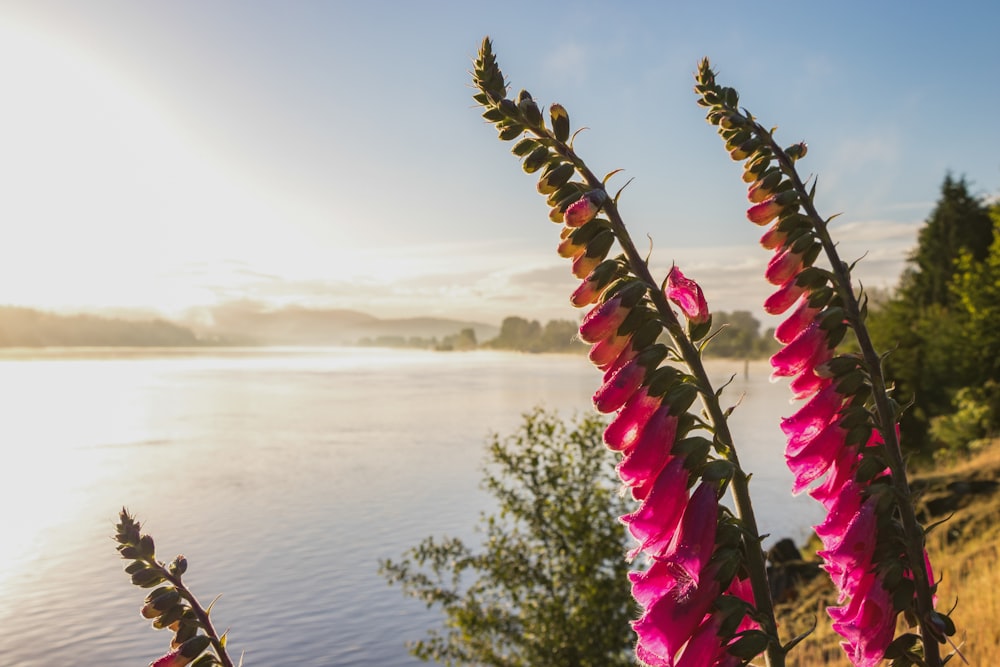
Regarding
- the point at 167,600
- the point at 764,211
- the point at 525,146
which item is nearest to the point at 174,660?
the point at 167,600

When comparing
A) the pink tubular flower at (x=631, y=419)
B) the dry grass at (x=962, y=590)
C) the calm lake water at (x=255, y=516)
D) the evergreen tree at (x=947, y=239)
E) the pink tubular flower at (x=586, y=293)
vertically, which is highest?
the evergreen tree at (x=947, y=239)

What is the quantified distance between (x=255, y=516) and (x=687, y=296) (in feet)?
79.1

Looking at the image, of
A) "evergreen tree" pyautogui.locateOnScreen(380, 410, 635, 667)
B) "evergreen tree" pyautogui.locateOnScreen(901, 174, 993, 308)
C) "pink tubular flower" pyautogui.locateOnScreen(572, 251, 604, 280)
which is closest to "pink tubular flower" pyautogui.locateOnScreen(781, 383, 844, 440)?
"pink tubular flower" pyautogui.locateOnScreen(572, 251, 604, 280)

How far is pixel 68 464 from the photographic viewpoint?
3556cm

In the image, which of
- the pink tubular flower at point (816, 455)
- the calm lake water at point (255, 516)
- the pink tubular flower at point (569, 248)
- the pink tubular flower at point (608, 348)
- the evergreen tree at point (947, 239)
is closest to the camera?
the pink tubular flower at point (608, 348)

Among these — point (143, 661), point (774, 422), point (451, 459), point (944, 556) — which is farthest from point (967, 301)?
point (143, 661)

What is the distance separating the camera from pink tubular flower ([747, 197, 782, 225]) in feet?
7.72

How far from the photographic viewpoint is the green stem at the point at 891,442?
1.93 m

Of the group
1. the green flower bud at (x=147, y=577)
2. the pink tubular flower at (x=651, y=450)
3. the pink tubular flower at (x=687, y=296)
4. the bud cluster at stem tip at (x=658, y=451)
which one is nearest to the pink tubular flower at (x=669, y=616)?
the bud cluster at stem tip at (x=658, y=451)

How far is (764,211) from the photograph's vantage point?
7.77 ft

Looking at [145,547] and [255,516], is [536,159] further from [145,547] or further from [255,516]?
[255,516]

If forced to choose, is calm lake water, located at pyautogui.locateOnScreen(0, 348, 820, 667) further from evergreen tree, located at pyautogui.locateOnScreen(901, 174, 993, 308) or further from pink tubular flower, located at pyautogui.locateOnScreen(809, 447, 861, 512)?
evergreen tree, located at pyautogui.locateOnScreen(901, 174, 993, 308)

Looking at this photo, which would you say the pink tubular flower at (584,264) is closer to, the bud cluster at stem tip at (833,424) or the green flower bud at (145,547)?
the bud cluster at stem tip at (833,424)

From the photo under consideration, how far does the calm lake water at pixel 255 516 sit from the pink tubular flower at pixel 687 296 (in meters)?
3.65
